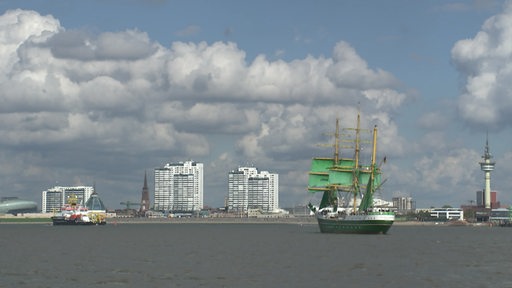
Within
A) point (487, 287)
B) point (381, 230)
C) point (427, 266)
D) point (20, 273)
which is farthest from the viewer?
point (381, 230)

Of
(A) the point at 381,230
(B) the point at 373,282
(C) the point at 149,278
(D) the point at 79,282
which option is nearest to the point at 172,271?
(C) the point at 149,278

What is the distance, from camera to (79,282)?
81812mm

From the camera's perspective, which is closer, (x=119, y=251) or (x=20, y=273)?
(x=20, y=273)

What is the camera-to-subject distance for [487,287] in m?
78.2

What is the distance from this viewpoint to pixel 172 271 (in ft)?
308

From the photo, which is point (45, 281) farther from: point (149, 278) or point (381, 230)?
point (381, 230)

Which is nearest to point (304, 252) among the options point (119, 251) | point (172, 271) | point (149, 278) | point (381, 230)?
point (119, 251)

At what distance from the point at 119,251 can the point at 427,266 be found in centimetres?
5280

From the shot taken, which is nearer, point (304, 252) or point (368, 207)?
point (304, 252)

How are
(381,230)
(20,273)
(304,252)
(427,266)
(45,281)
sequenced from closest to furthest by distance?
1. (45,281)
2. (20,273)
3. (427,266)
4. (304,252)
5. (381,230)

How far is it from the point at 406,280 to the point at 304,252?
4521cm

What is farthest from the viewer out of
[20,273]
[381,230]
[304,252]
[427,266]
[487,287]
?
[381,230]

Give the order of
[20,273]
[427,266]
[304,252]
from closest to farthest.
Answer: [20,273]
[427,266]
[304,252]

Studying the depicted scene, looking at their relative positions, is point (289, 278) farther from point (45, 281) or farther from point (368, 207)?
point (368, 207)
